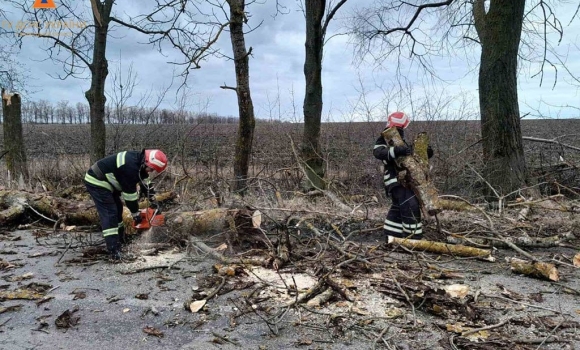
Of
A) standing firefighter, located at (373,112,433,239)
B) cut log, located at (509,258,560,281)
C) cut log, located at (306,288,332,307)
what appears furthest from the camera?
standing firefighter, located at (373,112,433,239)

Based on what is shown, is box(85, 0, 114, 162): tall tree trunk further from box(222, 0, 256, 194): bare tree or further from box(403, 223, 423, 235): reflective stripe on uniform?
box(403, 223, 423, 235): reflective stripe on uniform

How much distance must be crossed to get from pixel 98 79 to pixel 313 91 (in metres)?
5.19

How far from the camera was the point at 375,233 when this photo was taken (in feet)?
20.0

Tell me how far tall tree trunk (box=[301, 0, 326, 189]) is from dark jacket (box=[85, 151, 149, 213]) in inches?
169

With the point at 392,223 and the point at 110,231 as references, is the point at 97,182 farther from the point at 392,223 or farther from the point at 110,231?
the point at 392,223

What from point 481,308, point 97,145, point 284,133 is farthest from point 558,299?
point 97,145

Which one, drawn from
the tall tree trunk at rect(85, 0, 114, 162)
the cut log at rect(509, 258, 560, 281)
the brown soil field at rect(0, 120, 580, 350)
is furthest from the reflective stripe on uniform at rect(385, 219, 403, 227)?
the tall tree trunk at rect(85, 0, 114, 162)

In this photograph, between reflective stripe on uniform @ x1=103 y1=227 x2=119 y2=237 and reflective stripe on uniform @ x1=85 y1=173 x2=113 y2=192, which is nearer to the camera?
reflective stripe on uniform @ x1=103 y1=227 x2=119 y2=237

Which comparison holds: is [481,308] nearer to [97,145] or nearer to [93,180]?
[93,180]

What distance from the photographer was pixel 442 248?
15.9 feet

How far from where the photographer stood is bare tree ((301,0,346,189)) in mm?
8750

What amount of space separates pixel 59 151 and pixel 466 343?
38.4 feet

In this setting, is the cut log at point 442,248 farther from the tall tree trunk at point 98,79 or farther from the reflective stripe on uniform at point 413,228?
the tall tree trunk at point 98,79

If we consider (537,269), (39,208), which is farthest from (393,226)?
(39,208)
